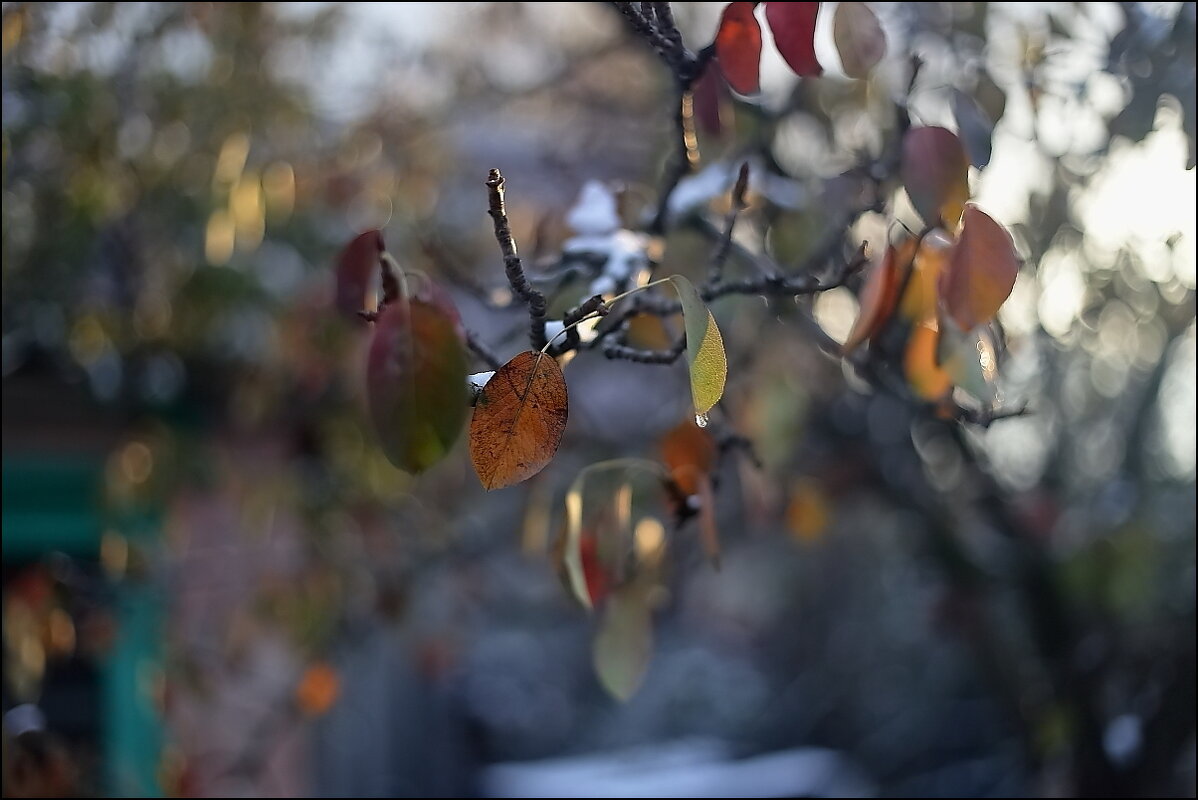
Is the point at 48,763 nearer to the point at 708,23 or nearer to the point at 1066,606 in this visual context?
the point at 1066,606

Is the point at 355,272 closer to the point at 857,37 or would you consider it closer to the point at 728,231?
the point at 728,231

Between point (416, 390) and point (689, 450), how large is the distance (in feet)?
2.33

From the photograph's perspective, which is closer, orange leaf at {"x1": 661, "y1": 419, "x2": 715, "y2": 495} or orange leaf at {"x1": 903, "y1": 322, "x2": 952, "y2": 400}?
orange leaf at {"x1": 903, "y1": 322, "x2": 952, "y2": 400}

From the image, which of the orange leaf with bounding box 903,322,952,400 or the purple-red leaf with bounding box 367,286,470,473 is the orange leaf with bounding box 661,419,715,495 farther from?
the purple-red leaf with bounding box 367,286,470,473

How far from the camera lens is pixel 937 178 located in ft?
3.51

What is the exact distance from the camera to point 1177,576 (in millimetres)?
3000

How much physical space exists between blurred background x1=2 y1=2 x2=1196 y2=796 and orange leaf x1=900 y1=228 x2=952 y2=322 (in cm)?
29

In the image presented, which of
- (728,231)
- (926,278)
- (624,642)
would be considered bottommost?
(624,642)

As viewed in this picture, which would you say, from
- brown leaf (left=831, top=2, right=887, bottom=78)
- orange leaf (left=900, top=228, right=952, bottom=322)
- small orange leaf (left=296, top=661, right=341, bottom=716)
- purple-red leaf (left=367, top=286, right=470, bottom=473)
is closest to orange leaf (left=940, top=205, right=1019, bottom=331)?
orange leaf (left=900, top=228, right=952, bottom=322)

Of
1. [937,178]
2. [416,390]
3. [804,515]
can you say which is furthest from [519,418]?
[804,515]

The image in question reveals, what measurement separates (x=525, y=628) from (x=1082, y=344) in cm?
410

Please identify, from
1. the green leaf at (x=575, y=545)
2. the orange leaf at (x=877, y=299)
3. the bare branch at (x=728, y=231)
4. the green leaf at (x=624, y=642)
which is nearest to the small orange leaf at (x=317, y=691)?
the green leaf at (x=624, y=642)

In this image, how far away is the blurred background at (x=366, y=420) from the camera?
6.88 ft

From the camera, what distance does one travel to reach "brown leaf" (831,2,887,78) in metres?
1.27
